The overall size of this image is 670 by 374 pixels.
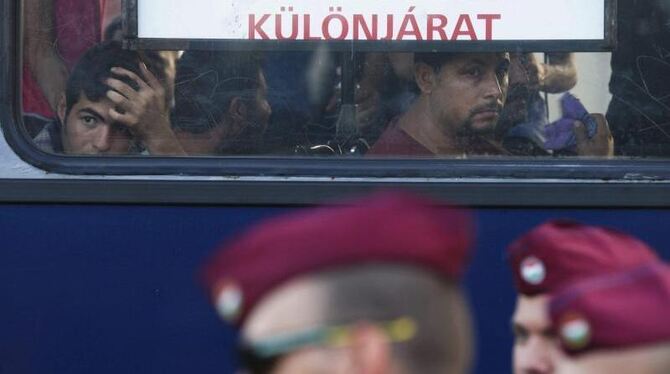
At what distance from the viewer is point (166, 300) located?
9.20 feet

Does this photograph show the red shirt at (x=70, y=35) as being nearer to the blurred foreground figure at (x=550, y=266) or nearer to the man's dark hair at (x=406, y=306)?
the blurred foreground figure at (x=550, y=266)

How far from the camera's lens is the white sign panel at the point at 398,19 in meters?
2.76

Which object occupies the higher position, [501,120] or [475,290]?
[501,120]

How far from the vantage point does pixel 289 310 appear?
1.24 m

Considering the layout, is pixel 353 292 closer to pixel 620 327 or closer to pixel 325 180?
pixel 620 327

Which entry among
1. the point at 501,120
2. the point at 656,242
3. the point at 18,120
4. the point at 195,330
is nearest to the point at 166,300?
the point at 195,330

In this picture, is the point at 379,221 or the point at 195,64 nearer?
the point at 379,221

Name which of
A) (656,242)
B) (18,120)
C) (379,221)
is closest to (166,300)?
(18,120)

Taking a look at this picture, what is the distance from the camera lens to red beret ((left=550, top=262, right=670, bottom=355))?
1584mm

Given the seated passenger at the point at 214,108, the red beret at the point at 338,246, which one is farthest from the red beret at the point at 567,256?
the seated passenger at the point at 214,108

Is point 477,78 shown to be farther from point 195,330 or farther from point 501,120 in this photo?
point 195,330

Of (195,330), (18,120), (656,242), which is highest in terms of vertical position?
(18,120)

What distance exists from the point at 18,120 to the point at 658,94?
138cm

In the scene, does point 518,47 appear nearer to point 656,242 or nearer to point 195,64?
point 656,242
